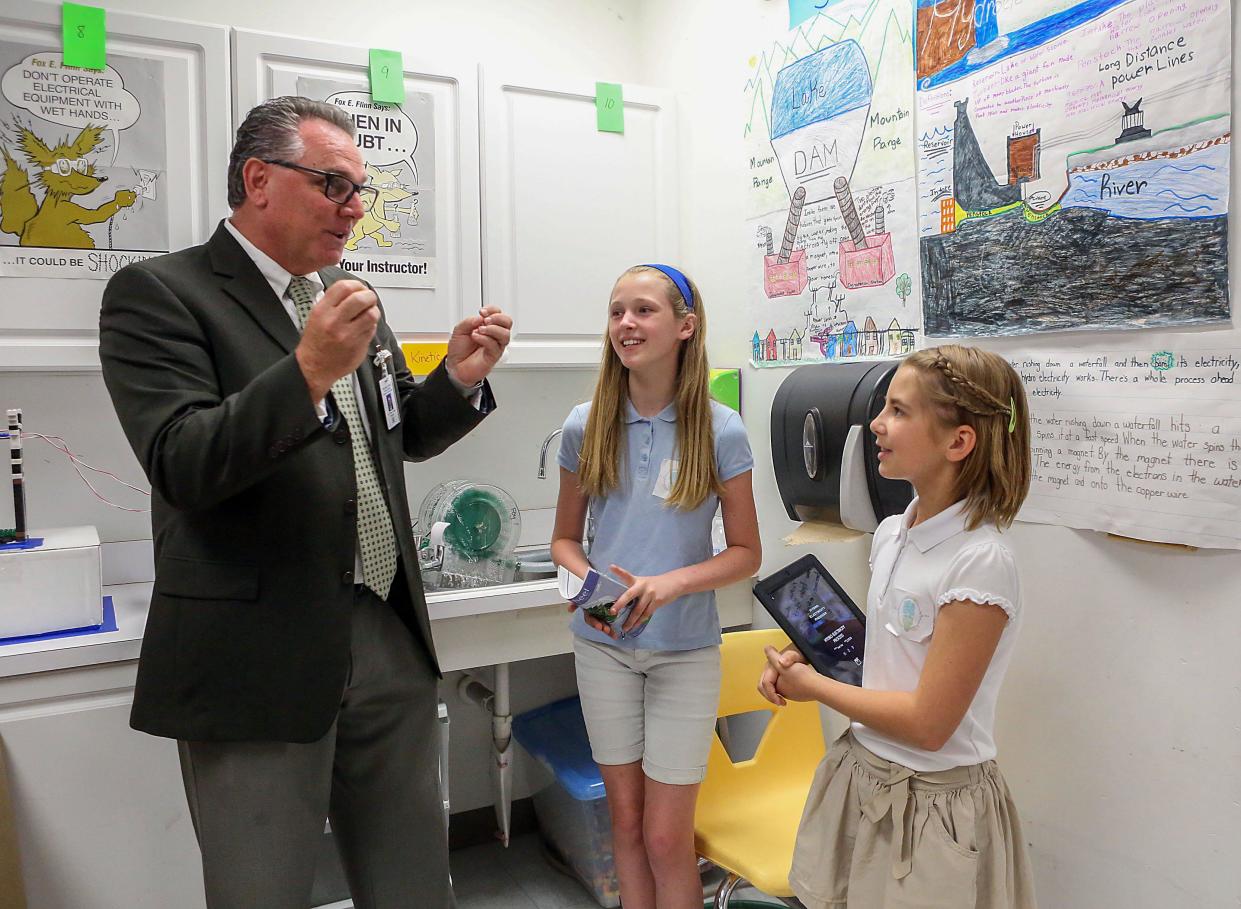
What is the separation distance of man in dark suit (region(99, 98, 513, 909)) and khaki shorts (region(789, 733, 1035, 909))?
0.66 meters

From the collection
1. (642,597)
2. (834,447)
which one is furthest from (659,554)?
(834,447)

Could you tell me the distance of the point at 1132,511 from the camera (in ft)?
4.75

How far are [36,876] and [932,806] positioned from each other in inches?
62.6

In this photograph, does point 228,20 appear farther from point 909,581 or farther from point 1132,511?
point 1132,511

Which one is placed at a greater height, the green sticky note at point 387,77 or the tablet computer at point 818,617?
the green sticky note at point 387,77

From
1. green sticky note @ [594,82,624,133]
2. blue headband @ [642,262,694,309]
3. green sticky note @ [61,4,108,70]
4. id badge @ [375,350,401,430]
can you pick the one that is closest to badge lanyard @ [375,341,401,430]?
id badge @ [375,350,401,430]

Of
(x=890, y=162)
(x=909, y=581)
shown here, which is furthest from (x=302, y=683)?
(x=890, y=162)

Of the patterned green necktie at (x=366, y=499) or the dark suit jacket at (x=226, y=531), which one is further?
the patterned green necktie at (x=366, y=499)

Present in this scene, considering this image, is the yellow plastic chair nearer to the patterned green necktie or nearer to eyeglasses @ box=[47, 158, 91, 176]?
the patterned green necktie

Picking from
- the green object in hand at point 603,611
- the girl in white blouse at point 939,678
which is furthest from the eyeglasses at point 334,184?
the girl in white blouse at point 939,678

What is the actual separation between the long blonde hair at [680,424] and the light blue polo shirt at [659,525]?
2 centimetres

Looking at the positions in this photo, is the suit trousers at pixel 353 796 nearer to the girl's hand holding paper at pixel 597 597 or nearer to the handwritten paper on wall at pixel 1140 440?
the girl's hand holding paper at pixel 597 597

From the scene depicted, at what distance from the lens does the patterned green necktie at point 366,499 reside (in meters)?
1.38

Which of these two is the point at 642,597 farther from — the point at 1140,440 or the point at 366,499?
the point at 1140,440
